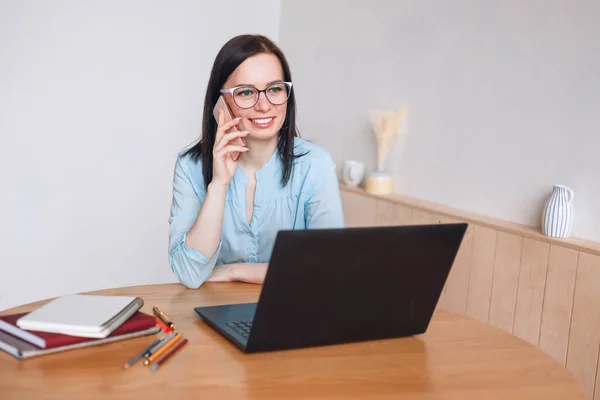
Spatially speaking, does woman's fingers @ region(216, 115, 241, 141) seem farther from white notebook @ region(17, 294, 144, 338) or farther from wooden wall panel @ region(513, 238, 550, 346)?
wooden wall panel @ region(513, 238, 550, 346)

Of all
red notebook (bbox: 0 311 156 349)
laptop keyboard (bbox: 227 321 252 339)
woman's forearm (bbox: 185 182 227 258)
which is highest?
woman's forearm (bbox: 185 182 227 258)

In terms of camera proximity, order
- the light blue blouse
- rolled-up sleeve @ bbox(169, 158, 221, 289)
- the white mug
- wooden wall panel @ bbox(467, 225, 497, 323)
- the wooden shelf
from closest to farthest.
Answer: rolled-up sleeve @ bbox(169, 158, 221, 289), the light blue blouse, the wooden shelf, wooden wall panel @ bbox(467, 225, 497, 323), the white mug

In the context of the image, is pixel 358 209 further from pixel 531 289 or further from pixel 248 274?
pixel 248 274

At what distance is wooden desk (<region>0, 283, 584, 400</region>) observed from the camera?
117cm

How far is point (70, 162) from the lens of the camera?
3361 mm

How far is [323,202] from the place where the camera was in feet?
7.12

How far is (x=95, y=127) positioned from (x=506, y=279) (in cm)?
200

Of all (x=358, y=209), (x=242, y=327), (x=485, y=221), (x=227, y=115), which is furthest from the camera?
(x=358, y=209)

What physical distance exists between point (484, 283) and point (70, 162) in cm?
195

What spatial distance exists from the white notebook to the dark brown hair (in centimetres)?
69

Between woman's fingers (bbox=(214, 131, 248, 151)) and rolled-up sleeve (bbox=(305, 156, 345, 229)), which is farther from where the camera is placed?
rolled-up sleeve (bbox=(305, 156, 345, 229))

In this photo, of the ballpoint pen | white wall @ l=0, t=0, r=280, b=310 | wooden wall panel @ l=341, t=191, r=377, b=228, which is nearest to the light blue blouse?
the ballpoint pen

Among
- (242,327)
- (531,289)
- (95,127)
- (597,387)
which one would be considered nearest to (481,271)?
(531,289)

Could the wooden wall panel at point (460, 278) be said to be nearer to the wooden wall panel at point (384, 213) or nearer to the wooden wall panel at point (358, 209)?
the wooden wall panel at point (384, 213)
